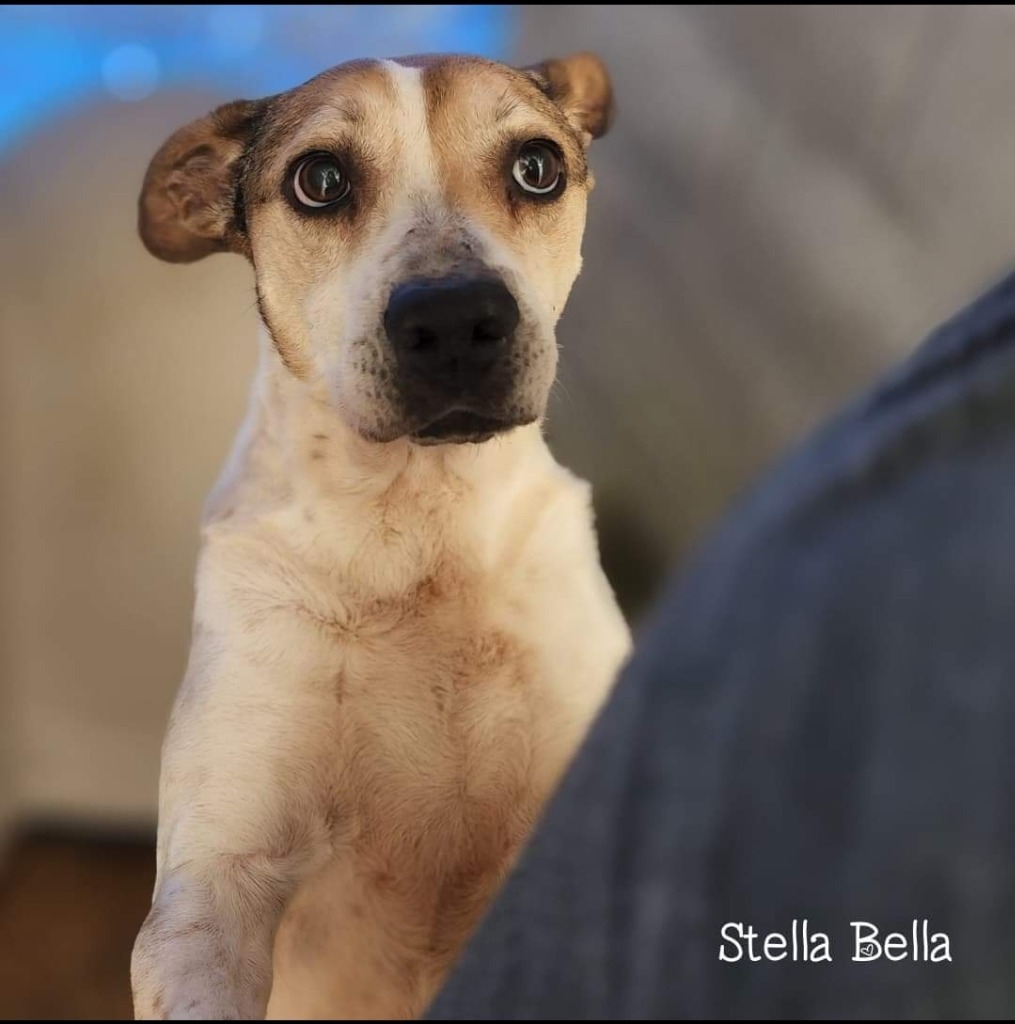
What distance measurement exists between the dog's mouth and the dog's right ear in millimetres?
405

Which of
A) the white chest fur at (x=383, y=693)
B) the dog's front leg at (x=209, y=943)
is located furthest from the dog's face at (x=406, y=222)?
the dog's front leg at (x=209, y=943)

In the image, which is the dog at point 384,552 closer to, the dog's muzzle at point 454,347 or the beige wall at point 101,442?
the dog's muzzle at point 454,347

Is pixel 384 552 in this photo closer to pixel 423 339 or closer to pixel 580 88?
pixel 423 339

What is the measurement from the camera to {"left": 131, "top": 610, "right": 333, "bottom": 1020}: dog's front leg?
99 centimetres

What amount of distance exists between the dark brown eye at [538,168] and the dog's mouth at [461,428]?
1.02 ft

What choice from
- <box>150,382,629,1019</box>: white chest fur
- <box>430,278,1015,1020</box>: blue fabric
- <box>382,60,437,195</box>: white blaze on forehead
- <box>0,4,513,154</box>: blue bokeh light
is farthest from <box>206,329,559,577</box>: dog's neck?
<box>430,278,1015,1020</box>: blue fabric

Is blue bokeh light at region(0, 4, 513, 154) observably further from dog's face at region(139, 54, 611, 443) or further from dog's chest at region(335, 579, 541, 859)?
dog's chest at region(335, 579, 541, 859)

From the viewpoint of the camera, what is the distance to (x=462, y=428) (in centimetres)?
112

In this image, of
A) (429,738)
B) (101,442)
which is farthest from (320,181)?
(101,442)

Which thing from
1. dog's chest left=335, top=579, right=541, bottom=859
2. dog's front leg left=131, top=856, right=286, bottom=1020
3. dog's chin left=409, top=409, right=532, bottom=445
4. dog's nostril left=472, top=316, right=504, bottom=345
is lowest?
dog's front leg left=131, top=856, right=286, bottom=1020

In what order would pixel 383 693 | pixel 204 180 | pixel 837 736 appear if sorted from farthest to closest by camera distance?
pixel 204 180 < pixel 383 693 < pixel 837 736

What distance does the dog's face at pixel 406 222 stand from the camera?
1.09 m

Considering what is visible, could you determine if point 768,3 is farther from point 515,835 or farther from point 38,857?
point 38,857

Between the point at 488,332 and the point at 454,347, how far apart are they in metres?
0.04
